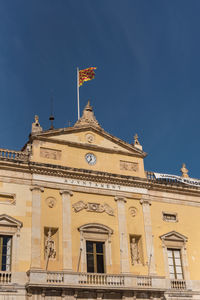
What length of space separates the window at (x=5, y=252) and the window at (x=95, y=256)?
4381 millimetres

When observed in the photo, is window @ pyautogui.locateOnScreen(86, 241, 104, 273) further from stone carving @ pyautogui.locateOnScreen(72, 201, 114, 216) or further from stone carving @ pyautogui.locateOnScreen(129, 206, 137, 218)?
stone carving @ pyautogui.locateOnScreen(129, 206, 137, 218)

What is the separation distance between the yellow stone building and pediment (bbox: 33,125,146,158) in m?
0.06

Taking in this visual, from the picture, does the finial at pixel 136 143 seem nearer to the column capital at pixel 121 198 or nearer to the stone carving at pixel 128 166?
the stone carving at pixel 128 166

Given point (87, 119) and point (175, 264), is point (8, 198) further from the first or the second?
point (175, 264)

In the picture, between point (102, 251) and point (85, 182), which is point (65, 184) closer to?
point (85, 182)

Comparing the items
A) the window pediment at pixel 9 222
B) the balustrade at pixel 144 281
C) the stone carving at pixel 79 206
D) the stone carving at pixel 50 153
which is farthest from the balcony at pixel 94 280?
the stone carving at pixel 50 153

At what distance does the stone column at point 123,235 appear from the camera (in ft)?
82.4

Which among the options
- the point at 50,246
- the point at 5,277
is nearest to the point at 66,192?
the point at 50,246

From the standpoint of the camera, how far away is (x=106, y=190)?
1051 inches

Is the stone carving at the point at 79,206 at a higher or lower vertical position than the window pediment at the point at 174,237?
higher

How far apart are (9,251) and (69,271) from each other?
3.18m

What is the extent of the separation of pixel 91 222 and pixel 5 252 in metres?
5.10

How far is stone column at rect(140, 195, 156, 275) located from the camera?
25953 millimetres

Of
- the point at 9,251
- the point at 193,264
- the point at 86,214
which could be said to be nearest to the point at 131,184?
the point at 86,214
